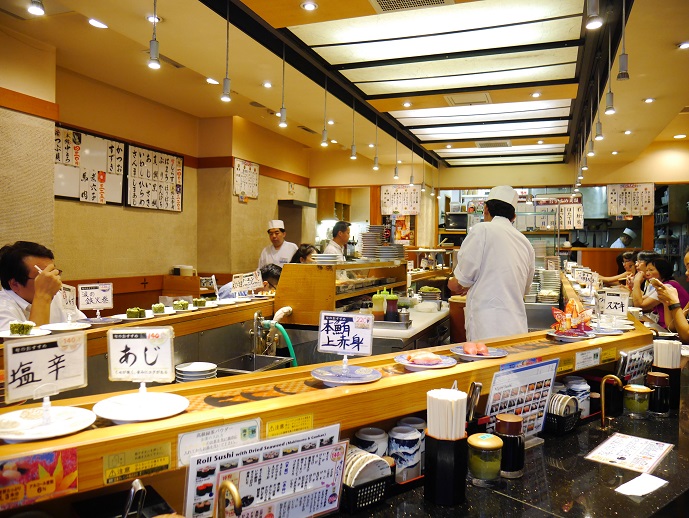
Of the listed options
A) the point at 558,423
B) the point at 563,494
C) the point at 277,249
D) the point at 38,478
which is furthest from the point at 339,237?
the point at 38,478

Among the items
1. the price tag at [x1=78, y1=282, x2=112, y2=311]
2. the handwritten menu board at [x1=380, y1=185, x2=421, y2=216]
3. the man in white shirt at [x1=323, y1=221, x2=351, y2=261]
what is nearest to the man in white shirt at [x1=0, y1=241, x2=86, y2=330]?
the price tag at [x1=78, y1=282, x2=112, y2=311]

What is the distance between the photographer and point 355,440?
1552mm

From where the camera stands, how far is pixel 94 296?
336cm

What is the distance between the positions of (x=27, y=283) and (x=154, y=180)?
177 inches

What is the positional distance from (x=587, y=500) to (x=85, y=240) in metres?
6.18

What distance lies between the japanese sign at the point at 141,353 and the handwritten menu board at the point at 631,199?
1061cm

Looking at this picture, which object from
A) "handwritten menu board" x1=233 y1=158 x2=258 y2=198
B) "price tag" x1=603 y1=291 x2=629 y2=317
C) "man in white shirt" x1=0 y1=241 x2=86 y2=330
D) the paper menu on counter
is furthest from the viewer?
"handwritten menu board" x1=233 y1=158 x2=258 y2=198

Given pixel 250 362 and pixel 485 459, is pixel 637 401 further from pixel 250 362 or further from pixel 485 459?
pixel 250 362

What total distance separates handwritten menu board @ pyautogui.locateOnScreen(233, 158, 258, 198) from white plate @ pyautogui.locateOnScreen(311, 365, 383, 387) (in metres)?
6.70

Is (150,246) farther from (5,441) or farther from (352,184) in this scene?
(5,441)

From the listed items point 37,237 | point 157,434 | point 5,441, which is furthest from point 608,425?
point 37,237

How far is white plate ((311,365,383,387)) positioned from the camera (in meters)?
1.58

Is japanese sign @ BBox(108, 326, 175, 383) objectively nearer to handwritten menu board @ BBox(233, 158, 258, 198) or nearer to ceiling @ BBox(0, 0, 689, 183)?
ceiling @ BBox(0, 0, 689, 183)

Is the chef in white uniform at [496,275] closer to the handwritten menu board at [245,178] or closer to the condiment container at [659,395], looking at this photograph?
the condiment container at [659,395]
